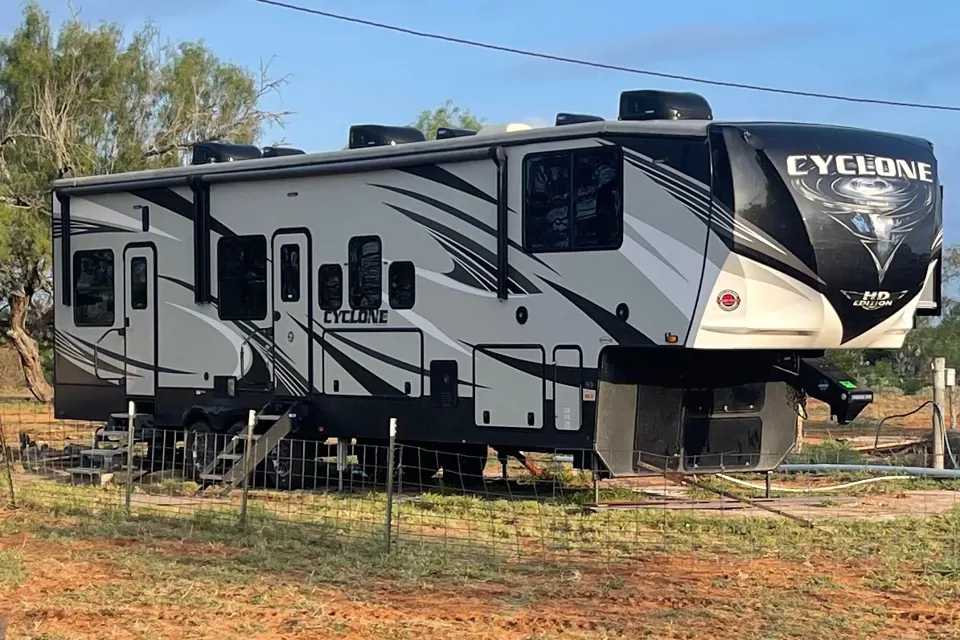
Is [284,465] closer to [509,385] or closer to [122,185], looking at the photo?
[509,385]

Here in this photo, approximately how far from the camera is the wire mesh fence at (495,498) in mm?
10852

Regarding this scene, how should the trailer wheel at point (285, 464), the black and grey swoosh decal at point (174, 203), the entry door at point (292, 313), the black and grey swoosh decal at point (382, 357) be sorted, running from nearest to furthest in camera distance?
the black and grey swoosh decal at point (382, 357), the entry door at point (292, 313), the trailer wheel at point (285, 464), the black and grey swoosh decal at point (174, 203)

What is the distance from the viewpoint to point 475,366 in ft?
44.2

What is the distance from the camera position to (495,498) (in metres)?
13.9

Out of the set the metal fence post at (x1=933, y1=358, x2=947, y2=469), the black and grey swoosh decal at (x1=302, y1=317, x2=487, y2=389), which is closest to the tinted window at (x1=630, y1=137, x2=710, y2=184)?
the black and grey swoosh decal at (x1=302, y1=317, x2=487, y2=389)

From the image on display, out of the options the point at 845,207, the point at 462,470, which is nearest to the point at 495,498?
the point at 462,470

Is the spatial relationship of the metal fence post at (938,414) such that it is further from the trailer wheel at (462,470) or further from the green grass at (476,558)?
the trailer wheel at (462,470)

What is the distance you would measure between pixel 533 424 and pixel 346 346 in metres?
2.60

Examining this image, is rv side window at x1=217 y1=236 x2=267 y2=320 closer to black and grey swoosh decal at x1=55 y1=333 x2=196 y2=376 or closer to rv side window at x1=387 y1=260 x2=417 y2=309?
black and grey swoosh decal at x1=55 y1=333 x2=196 y2=376

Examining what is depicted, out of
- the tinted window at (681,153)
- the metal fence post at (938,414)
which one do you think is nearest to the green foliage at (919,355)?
the metal fence post at (938,414)

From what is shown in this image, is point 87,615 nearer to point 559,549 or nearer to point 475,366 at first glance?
point 559,549

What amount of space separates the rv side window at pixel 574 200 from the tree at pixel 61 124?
1842cm

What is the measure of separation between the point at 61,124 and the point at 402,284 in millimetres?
18358

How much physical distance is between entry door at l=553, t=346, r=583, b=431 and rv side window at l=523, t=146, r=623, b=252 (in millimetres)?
990
